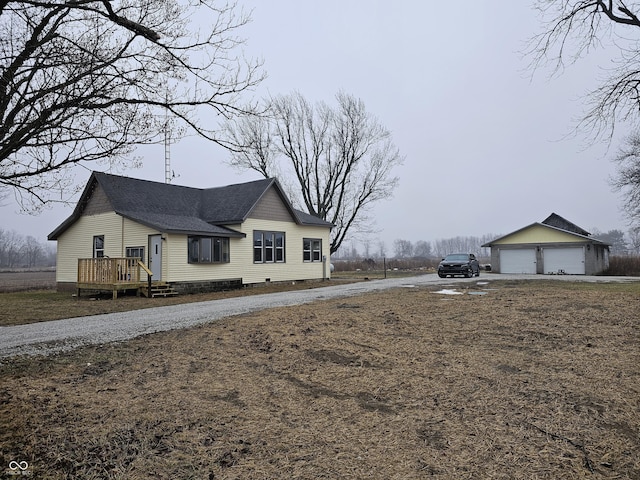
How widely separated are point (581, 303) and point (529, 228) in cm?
2585

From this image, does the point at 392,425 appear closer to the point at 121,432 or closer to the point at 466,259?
the point at 121,432

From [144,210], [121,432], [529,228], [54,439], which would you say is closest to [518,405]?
[121,432]

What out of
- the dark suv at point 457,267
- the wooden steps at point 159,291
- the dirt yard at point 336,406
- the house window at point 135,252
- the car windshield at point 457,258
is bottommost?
the dirt yard at point 336,406

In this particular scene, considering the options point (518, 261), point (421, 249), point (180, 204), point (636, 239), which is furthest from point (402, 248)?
point (180, 204)

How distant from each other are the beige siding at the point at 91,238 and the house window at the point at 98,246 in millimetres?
200

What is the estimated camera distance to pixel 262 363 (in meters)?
5.68

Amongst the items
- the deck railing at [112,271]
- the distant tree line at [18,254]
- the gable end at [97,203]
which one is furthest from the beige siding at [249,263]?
the distant tree line at [18,254]

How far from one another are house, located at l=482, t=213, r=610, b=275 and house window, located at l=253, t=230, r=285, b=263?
19.5 metres

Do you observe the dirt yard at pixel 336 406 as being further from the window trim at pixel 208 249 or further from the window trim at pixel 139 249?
the window trim at pixel 139 249

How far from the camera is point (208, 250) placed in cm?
1941

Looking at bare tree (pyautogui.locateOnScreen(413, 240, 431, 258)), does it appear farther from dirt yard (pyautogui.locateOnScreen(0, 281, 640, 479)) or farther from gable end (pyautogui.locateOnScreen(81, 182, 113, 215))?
dirt yard (pyautogui.locateOnScreen(0, 281, 640, 479))

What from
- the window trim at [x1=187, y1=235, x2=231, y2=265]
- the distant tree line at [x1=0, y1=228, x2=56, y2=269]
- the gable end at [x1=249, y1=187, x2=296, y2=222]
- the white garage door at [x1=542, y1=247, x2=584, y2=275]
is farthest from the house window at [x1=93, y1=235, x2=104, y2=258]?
the distant tree line at [x1=0, y1=228, x2=56, y2=269]

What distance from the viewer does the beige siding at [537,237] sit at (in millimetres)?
31641

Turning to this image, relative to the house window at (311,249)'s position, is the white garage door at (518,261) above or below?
below
